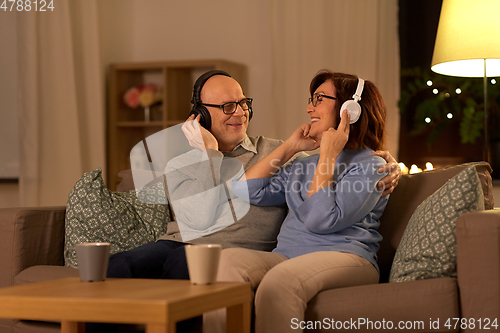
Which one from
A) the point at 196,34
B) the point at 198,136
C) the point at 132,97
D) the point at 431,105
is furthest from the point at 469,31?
the point at 132,97

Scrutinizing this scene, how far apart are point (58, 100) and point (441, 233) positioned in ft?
8.89

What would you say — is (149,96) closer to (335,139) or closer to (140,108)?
(140,108)

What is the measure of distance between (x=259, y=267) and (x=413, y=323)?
1.38 ft

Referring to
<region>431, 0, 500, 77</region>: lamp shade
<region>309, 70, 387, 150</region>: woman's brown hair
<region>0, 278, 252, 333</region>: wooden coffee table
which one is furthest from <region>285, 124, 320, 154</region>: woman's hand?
<region>431, 0, 500, 77</region>: lamp shade

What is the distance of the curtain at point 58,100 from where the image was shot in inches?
123

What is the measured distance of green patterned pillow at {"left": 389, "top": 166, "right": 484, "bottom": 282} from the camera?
1.34 metres

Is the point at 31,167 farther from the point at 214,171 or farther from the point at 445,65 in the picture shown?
the point at 445,65

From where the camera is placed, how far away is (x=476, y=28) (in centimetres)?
233

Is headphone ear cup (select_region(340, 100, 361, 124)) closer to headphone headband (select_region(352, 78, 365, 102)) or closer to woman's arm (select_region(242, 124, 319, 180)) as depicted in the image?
headphone headband (select_region(352, 78, 365, 102))

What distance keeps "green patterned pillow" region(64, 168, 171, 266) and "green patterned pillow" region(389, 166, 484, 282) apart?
0.92m

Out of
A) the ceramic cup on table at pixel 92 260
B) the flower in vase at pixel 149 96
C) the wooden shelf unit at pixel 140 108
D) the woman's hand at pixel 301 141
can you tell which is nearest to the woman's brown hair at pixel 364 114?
the woman's hand at pixel 301 141

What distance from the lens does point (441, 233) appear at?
1.36 metres

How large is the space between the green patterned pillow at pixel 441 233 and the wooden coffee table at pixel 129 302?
527 millimetres

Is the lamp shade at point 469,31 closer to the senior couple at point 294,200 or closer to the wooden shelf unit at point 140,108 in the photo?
the senior couple at point 294,200
